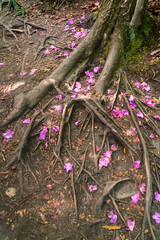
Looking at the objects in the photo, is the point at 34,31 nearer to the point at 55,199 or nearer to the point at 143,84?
the point at 143,84

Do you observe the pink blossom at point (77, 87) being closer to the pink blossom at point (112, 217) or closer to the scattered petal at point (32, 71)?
the scattered petal at point (32, 71)

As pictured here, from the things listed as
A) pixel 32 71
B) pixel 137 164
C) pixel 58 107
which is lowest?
pixel 137 164

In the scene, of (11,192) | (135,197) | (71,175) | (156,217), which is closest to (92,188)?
(71,175)

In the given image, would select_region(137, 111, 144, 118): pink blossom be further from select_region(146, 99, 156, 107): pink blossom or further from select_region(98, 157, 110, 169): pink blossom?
select_region(98, 157, 110, 169): pink blossom

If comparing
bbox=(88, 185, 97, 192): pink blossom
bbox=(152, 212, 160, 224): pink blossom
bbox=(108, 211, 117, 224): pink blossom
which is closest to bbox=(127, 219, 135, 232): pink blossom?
bbox=(108, 211, 117, 224): pink blossom

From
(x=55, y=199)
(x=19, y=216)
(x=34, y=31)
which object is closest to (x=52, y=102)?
(x=55, y=199)

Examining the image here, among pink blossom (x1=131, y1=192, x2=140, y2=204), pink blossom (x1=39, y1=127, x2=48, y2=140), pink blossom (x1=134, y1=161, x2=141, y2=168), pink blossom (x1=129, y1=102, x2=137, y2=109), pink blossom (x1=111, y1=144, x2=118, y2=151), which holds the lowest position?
pink blossom (x1=131, y1=192, x2=140, y2=204)

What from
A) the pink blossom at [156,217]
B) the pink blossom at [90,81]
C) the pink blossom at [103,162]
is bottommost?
the pink blossom at [156,217]

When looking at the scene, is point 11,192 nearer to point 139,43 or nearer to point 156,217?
point 156,217

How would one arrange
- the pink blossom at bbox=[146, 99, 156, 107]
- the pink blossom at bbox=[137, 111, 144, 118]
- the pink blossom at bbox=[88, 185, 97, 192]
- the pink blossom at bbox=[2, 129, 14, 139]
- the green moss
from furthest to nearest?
the green moss
the pink blossom at bbox=[146, 99, 156, 107]
the pink blossom at bbox=[137, 111, 144, 118]
the pink blossom at bbox=[2, 129, 14, 139]
the pink blossom at bbox=[88, 185, 97, 192]

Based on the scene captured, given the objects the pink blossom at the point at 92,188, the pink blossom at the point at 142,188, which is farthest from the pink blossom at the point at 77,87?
the pink blossom at the point at 142,188

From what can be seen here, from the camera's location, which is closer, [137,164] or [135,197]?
[135,197]

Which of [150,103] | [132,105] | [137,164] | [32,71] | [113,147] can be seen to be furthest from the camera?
[32,71]

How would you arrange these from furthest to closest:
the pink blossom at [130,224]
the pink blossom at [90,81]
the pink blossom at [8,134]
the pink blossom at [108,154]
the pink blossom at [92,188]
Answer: the pink blossom at [90,81] → the pink blossom at [8,134] → the pink blossom at [108,154] → the pink blossom at [92,188] → the pink blossom at [130,224]
